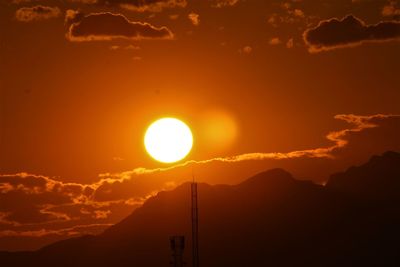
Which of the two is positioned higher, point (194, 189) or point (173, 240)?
point (194, 189)

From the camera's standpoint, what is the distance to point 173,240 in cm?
9119

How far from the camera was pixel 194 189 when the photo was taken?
93.8 meters

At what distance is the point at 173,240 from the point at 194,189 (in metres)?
7.01
